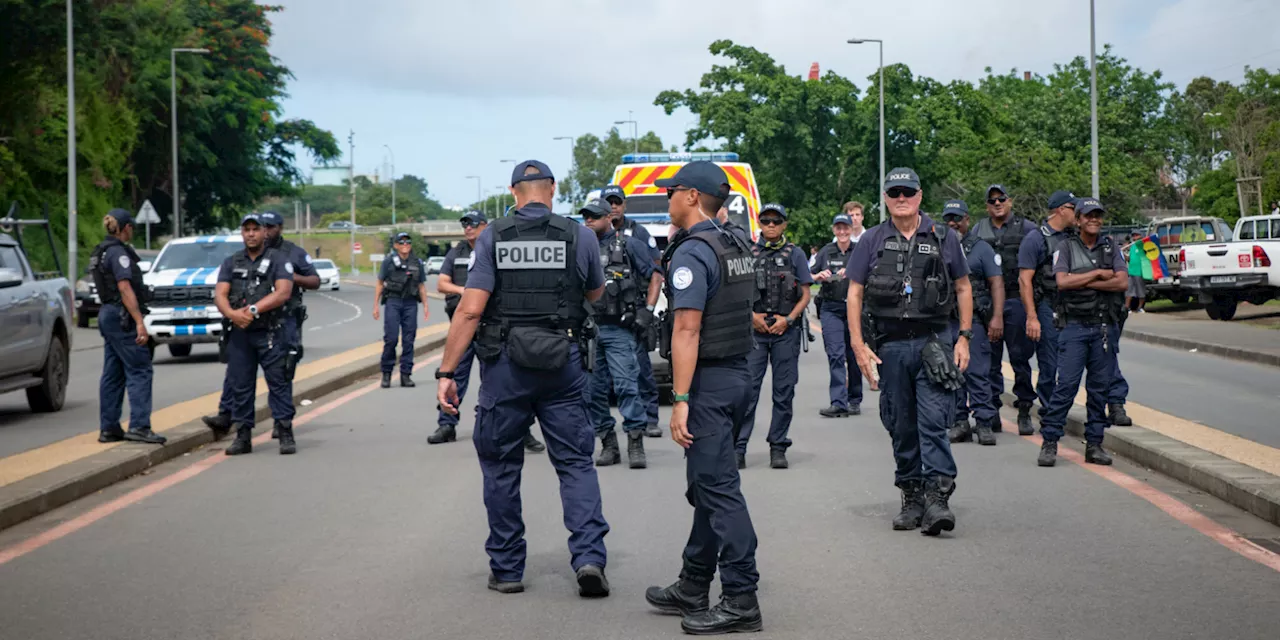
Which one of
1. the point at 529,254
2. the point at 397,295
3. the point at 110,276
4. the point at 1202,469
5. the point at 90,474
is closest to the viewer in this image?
the point at 529,254

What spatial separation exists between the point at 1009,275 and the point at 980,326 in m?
0.50

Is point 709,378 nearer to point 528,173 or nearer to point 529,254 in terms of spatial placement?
point 529,254

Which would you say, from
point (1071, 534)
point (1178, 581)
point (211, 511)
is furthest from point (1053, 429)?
point (211, 511)

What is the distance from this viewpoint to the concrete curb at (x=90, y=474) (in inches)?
328

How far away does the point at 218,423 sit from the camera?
11.8 metres

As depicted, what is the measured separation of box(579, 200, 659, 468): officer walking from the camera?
10.2 meters

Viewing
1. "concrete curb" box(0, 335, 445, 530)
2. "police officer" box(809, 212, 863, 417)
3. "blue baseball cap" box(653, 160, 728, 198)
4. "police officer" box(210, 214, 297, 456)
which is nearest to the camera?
"blue baseball cap" box(653, 160, 728, 198)

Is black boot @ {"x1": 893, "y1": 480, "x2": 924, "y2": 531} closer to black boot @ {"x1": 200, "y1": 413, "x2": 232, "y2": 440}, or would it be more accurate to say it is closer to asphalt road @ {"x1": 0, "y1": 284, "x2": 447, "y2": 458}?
black boot @ {"x1": 200, "y1": 413, "x2": 232, "y2": 440}

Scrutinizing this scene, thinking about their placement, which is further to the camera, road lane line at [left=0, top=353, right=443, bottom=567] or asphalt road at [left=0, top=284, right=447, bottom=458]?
asphalt road at [left=0, top=284, right=447, bottom=458]

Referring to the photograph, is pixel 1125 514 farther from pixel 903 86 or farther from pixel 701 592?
pixel 903 86

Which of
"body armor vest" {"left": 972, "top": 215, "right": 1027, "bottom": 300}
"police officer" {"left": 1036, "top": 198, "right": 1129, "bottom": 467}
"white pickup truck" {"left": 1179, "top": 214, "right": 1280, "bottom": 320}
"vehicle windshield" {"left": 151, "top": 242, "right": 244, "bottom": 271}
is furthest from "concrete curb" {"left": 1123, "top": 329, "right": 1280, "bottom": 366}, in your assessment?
"vehicle windshield" {"left": 151, "top": 242, "right": 244, "bottom": 271}

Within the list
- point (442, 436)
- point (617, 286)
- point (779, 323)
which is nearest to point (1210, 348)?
point (779, 323)

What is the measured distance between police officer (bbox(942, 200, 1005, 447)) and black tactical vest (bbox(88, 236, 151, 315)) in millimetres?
6050

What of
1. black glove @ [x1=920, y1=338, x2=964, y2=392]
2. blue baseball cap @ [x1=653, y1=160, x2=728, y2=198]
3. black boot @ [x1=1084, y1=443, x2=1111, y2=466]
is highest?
blue baseball cap @ [x1=653, y1=160, x2=728, y2=198]
